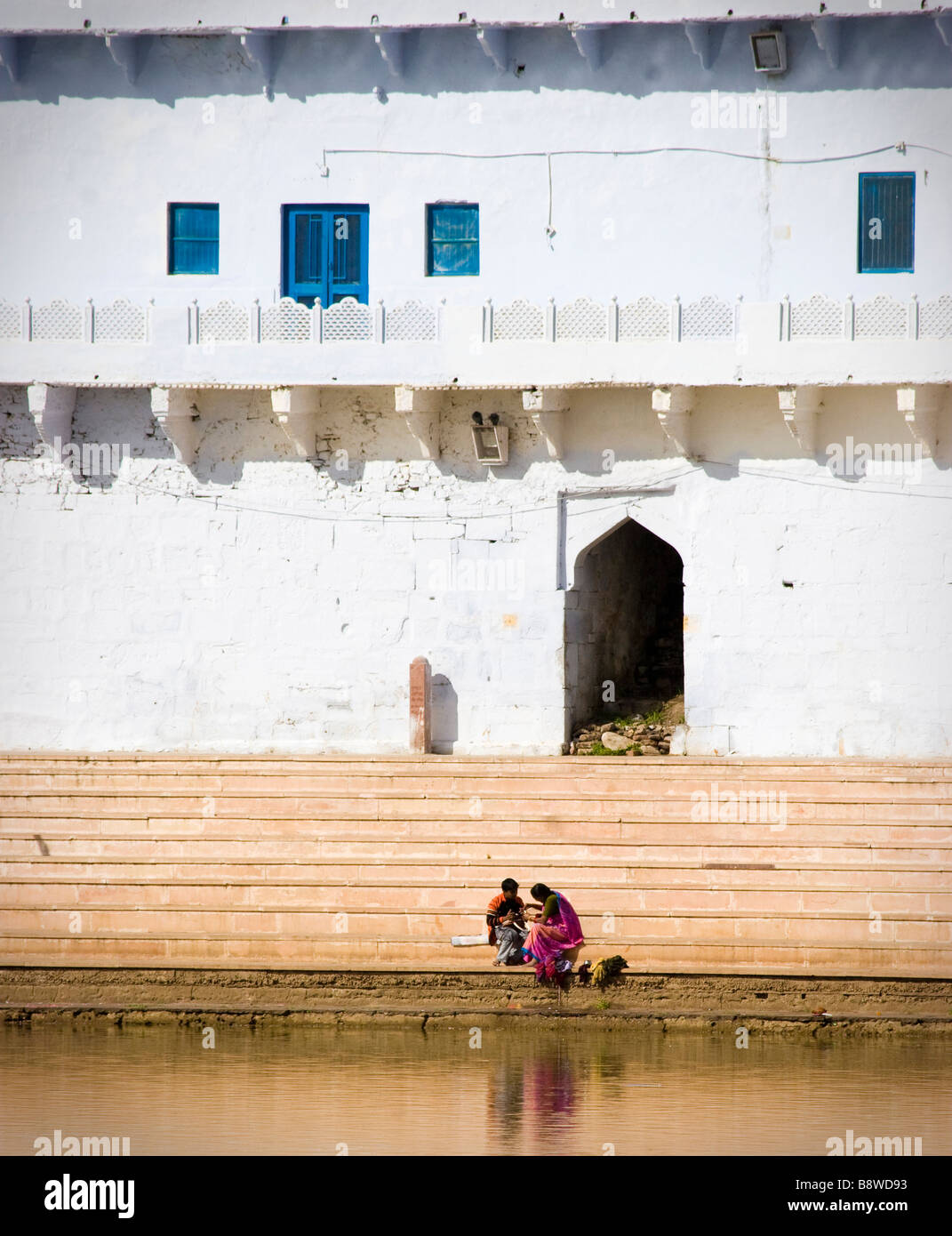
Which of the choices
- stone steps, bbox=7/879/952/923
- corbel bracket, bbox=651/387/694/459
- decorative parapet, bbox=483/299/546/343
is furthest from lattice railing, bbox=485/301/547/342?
stone steps, bbox=7/879/952/923

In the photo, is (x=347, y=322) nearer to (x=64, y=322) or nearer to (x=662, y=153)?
(x=64, y=322)

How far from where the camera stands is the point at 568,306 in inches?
703

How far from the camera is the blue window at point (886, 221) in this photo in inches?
696

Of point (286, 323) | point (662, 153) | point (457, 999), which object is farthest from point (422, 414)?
point (457, 999)

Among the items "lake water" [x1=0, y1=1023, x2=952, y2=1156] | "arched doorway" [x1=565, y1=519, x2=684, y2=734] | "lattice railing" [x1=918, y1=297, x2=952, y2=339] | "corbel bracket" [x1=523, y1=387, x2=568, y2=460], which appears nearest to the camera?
"lake water" [x1=0, y1=1023, x2=952, y2=1156]

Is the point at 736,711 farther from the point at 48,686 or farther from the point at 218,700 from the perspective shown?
the point at 48,686

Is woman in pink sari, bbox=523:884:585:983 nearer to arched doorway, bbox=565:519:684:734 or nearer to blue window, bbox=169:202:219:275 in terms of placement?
arched doorway, bbox=565:519:684:734

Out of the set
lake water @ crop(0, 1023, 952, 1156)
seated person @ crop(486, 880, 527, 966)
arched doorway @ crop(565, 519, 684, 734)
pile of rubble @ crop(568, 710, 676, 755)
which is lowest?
lake water @ crop(0, 1023, 952, 1156)

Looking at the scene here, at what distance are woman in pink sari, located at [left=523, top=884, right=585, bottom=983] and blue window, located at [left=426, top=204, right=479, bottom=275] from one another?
6.89 m

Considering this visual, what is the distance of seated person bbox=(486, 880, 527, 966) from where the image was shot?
47.2ft

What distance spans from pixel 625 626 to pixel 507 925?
6613mm

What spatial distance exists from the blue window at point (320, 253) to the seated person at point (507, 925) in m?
6.79

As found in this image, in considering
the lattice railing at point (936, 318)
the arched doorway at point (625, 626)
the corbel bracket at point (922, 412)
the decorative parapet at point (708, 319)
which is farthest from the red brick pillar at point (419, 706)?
the lattice railing at point (936, 318)

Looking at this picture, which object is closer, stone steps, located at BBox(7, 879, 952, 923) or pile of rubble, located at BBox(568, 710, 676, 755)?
stone steps, located at BBox(7, 879, 952, 923)
